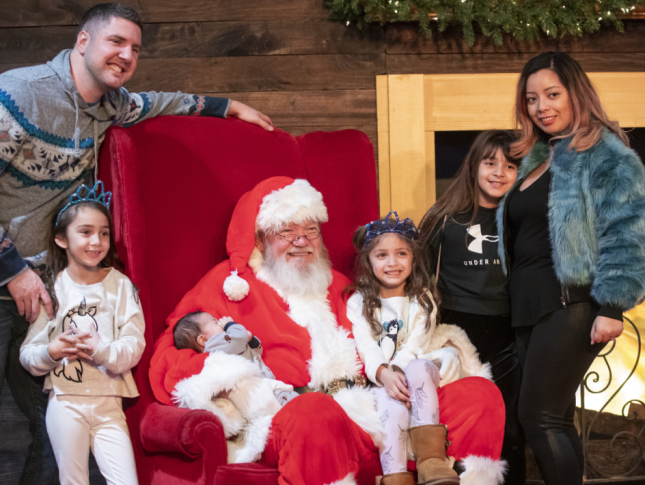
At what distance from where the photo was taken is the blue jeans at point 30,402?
2.18 metres

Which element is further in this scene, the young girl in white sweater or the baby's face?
the baby's face

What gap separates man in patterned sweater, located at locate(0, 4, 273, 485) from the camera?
208 cm

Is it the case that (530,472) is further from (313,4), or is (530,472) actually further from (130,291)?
(313,4)

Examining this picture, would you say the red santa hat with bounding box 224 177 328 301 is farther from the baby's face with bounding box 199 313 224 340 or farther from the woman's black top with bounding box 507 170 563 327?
the woman's black top with bounding box 507 170 563 327

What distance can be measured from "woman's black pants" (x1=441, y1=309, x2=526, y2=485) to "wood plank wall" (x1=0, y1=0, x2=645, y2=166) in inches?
58.4

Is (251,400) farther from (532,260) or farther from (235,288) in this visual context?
(532,260)

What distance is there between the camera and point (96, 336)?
207cm

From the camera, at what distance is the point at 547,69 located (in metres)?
2.29

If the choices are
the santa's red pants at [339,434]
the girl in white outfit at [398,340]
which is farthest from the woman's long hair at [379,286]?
the santa's red pants at [339,434]

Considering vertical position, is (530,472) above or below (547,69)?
below

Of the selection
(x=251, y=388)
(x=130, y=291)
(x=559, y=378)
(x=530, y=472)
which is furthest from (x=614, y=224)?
(x=530, y=472)

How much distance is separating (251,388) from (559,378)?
3.62 feet

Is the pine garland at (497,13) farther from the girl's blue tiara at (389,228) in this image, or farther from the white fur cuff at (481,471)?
the white fur cuff at (481,471)

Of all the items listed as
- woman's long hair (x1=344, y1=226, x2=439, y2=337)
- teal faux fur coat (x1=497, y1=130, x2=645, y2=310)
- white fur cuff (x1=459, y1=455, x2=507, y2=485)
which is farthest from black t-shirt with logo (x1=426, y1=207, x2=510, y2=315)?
white fur cuff (x1=459, y1=455, x2=507, y2=485)
